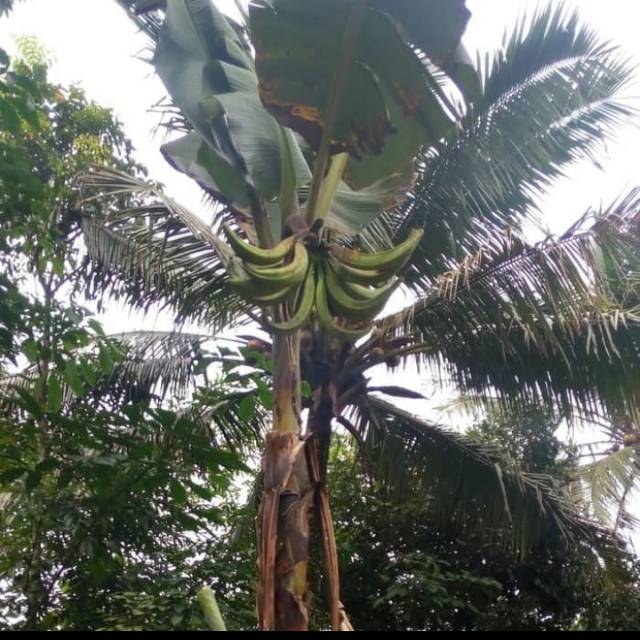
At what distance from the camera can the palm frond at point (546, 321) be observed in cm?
462

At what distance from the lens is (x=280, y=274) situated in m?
2.43

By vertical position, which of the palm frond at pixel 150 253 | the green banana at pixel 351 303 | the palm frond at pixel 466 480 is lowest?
the green banana at pixel 351 303

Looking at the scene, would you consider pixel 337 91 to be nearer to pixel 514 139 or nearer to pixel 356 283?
pixel 356 283

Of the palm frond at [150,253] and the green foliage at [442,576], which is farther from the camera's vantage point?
the green foliage at [442,576]

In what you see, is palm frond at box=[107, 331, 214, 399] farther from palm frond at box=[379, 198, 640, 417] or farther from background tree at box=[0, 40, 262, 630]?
palm frond at box=[379, 198, 640, 417]

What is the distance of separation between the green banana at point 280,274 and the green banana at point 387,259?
155 mm

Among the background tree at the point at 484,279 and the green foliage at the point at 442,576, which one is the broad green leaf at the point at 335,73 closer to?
the background tree at the point at 484,279

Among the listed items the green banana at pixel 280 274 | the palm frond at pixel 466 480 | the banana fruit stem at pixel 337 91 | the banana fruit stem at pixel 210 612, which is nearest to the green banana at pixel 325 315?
the green banana at pixel 280 274

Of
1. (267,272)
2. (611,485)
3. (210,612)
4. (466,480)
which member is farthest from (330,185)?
(611,485)

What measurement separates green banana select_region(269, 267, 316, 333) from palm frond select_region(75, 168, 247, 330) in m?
2.00

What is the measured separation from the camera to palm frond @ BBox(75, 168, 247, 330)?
15.9 ft

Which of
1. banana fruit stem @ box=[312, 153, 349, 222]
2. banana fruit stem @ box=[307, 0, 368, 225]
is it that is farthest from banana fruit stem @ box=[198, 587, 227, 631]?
banana fruit stem @ box=[312, 153, 349, 222]

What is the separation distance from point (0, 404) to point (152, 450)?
1.59 m

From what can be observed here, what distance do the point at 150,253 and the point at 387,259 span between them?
3.07 m
